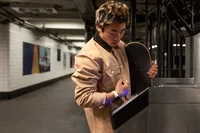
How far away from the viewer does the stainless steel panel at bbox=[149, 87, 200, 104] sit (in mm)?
1279

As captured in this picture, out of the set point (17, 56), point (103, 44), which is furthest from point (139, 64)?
point (17, 56)

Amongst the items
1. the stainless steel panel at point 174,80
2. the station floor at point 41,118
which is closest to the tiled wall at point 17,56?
the station floor at point 41,118

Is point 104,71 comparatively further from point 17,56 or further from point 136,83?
point 17,56

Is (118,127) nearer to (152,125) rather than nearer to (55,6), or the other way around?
(152,125)

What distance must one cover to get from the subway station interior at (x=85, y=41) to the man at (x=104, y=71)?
14cm

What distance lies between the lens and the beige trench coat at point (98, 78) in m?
1.12

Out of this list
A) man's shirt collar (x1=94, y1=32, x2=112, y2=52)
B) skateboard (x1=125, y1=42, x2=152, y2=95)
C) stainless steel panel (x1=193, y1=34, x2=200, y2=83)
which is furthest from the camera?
stainless steel panel (x1=193, y1=34, x2=200, y2=83)

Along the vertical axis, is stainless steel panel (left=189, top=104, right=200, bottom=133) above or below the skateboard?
below

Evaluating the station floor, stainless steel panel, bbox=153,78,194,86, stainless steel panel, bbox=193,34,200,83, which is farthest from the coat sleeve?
the station floor

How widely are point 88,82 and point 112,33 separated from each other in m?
0.27

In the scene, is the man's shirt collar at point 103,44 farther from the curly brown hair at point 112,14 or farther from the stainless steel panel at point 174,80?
the stainless steel panel at point 174,80

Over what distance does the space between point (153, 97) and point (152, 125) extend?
0.51 feet

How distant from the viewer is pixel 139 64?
4.38 feet

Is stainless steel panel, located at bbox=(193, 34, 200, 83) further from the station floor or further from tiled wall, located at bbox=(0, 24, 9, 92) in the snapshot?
tiled wall, located at bbox=(0, 24, 9, 92)
